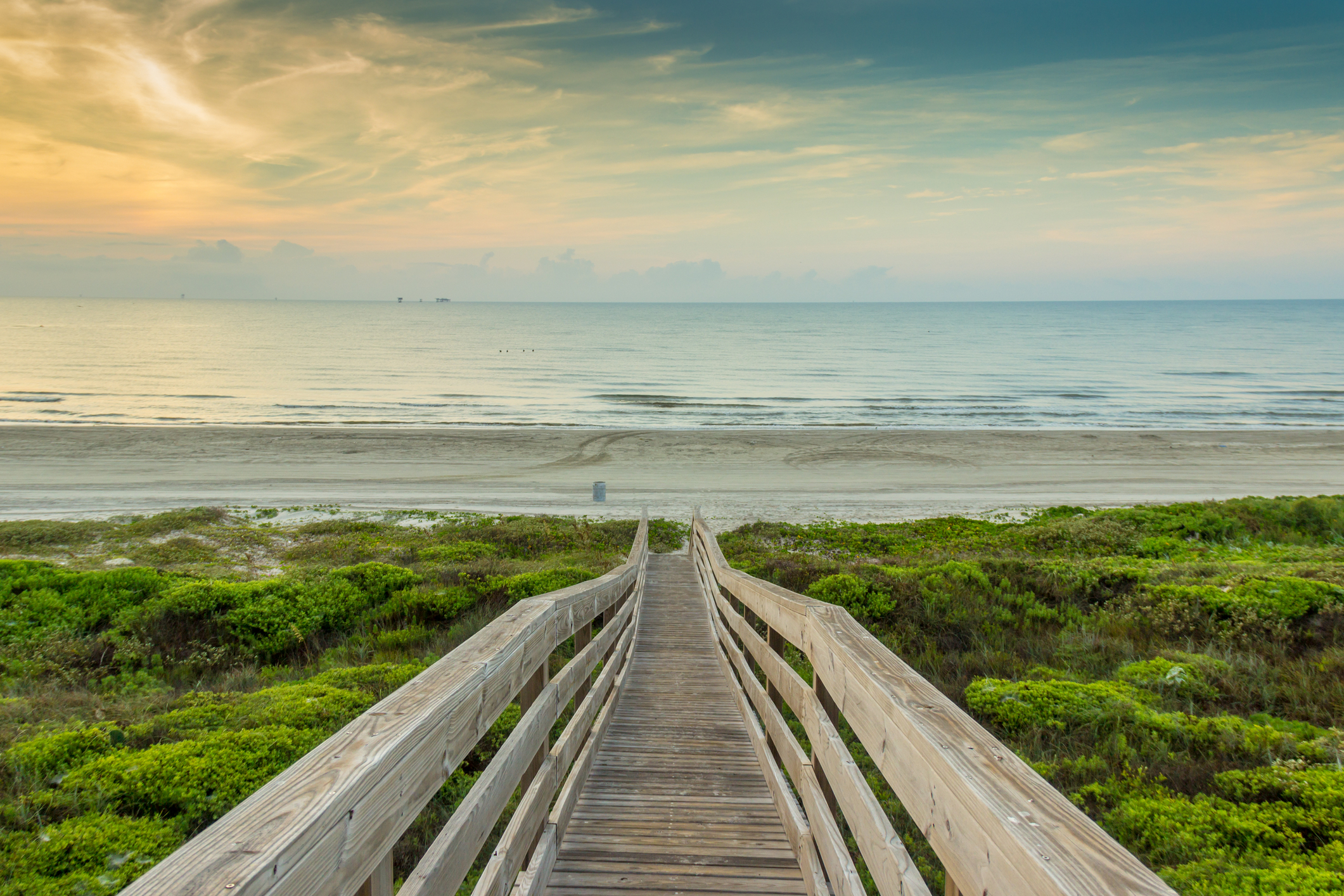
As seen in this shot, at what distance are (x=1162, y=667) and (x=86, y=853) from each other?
296 inches

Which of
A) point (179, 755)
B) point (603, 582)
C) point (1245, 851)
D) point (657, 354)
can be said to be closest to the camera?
point (1245, 851)

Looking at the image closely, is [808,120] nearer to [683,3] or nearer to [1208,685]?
Result: [683,3]

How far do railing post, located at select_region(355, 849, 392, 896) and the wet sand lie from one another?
1705 cm

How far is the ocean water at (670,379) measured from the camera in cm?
3616

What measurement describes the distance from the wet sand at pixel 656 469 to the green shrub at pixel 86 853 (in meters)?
15.6

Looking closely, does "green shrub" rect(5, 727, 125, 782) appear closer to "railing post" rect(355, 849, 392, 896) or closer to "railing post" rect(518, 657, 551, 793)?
"railing post" rect(518, 657, 551, 793)

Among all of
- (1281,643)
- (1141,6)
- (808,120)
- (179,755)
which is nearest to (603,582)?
(179,755)

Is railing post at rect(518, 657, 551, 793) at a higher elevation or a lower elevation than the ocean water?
lower

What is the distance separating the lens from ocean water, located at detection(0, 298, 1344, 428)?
1423 inches

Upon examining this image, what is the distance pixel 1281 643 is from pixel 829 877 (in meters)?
6.90

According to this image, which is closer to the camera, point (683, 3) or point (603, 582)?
point (603, 582)

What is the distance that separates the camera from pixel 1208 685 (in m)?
5.52

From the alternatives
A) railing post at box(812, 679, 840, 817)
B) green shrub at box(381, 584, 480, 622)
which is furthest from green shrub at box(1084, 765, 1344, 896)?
green shrub at box(381, 584, 480, 622)

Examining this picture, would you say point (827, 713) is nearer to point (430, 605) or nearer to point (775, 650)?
point (775, 650)
